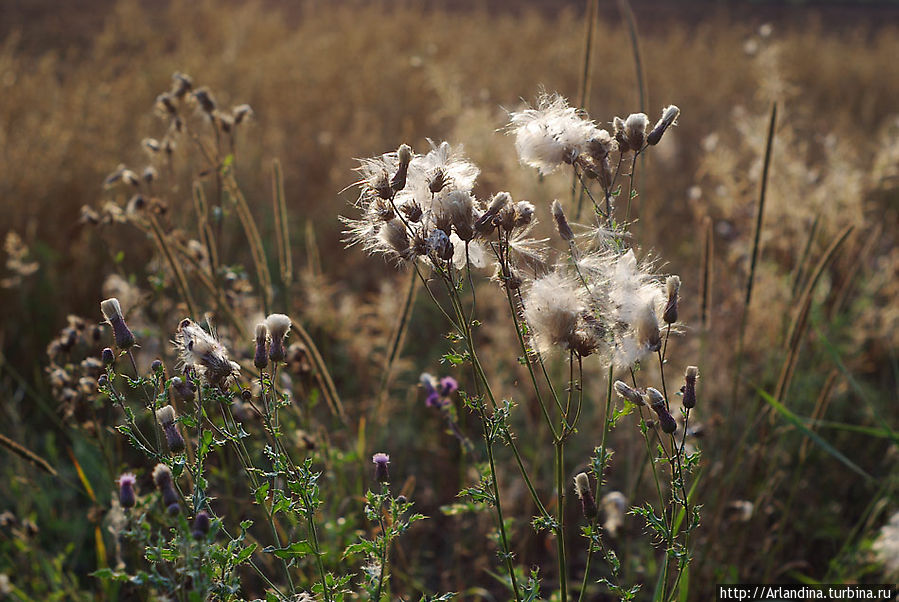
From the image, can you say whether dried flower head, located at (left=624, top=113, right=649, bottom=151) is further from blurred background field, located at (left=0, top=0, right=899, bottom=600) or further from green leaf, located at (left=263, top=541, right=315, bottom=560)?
green leaf, located at (left=263, top=541, right=315, bottom=560)

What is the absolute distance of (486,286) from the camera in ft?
15.1

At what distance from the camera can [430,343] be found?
13.8 ft

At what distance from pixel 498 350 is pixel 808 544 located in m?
1.59

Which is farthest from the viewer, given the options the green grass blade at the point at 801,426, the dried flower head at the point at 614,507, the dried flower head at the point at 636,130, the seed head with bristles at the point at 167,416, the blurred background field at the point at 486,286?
the blurred background field at the point at 486,286

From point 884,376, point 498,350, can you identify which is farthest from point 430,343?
point 884,376

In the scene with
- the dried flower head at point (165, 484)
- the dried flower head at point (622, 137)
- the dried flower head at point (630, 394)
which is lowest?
the dried flower head at point (165, 484)

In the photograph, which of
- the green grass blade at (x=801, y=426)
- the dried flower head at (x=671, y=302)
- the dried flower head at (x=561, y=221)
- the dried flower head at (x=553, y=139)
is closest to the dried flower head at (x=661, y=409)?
the dried flower head at (x=671, y=302)

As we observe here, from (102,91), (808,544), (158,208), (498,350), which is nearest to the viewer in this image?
(158,208)

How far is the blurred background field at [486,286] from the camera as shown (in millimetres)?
2424

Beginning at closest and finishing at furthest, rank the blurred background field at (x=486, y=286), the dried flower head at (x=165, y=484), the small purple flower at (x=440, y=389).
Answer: the dried flower head at (x=165, y=484), the small purple flower at (x=440, y=389), the blurred background field at (x=486, y=286)

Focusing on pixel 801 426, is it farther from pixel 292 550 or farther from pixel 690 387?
pixel 292 550

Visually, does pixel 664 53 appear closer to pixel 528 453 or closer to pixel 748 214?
pixel 748 214

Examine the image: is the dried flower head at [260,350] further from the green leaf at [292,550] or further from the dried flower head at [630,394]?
the dried flower head at [630,394]

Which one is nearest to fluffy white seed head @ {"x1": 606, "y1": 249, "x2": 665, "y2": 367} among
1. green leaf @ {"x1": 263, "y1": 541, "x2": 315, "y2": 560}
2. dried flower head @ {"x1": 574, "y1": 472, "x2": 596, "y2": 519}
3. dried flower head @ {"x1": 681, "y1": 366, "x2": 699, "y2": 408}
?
dried flower head @ {"x1": 681, "y1": 366, "x2": 699, "y2": 408}
